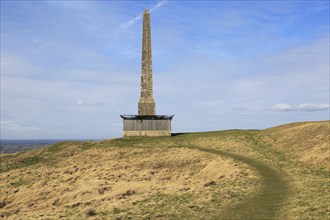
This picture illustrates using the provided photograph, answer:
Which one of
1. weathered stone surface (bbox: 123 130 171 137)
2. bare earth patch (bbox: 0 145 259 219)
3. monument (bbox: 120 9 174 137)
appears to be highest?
monument (bbox: 120 9 174 137)

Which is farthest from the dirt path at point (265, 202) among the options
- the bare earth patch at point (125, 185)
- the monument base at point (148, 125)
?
the monument base at point (148, 125)

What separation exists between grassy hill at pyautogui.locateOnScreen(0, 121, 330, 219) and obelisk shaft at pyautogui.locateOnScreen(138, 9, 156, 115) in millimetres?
8925

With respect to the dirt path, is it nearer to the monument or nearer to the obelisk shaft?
the monument

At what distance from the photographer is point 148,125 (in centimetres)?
5988

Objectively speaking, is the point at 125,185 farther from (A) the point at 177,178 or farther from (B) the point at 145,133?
(B) the point at 145,133

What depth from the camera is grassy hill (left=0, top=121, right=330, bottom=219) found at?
20594mm

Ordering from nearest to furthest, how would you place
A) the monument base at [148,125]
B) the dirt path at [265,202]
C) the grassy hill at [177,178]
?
the dirt path at [265,202] < the grassy hill at [177,178] < the monument base at [148,125]

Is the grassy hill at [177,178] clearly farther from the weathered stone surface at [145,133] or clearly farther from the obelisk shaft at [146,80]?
the obelisk shaft at [146,80]

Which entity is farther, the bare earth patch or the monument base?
the monument base

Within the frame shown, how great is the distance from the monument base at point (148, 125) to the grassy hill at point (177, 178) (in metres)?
4.81

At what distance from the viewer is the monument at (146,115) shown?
196ft

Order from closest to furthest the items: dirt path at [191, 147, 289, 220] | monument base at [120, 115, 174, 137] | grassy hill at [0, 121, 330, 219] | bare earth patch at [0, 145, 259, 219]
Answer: dirt path at [191, 147, 289, 220] → grassy hill at [0, 121, 330, 219] → bare earth patch at [0, 145, 259, 219] → monument base at [120, 115, 174, 137]

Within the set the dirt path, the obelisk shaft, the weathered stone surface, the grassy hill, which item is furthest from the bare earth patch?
the obelisk shaft

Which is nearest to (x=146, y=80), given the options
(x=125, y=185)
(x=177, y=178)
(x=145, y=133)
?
(x=145, y=133)
